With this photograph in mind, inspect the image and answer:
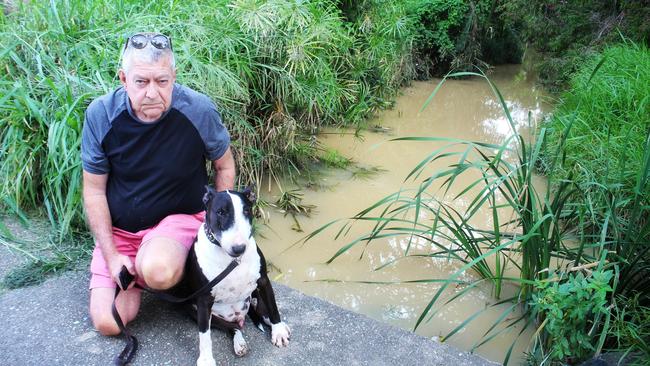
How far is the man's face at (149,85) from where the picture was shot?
6.56 ft

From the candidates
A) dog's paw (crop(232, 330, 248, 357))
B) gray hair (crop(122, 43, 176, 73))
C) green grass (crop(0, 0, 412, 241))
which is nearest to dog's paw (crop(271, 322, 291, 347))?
dog's paw (crop(232, 330, 248, 357))

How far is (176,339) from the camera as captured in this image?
218cm

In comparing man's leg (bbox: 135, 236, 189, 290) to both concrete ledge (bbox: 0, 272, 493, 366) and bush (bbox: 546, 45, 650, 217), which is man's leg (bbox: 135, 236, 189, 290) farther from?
bush (bbox: 546, 45, 650, 217)

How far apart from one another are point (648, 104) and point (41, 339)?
15.0 ft

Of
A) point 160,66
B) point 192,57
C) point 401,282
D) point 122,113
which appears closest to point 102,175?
point 122,113

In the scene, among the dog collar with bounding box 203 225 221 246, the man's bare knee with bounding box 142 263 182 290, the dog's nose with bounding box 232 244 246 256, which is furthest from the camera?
the man's bare knee with bounding box 142 263 182 290

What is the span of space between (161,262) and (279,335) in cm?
59

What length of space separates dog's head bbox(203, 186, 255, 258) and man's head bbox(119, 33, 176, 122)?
50 centimetres

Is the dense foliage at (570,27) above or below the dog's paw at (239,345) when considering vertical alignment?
above

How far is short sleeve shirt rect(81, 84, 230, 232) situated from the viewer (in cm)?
211

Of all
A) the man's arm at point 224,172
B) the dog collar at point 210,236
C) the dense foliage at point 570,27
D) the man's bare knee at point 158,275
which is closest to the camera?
the dog collar at point 210,236

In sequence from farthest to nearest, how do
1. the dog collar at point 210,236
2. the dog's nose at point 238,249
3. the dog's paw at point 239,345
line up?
the dog's paw at point 239,345, the dog collar at point 210,236, the dog's nose at point 238,249

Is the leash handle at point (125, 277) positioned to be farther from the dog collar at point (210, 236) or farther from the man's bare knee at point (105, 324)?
the dog collar at point (210, 236)

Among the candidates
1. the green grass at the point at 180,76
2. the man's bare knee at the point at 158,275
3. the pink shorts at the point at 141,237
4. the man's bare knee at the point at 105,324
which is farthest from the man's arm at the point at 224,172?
the green grass at the point at 180,76
